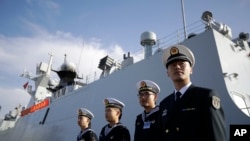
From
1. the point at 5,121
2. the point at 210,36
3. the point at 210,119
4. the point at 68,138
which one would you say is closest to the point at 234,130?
the point at 210,119

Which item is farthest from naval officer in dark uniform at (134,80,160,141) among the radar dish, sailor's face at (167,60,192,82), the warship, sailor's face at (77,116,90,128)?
the radar dish

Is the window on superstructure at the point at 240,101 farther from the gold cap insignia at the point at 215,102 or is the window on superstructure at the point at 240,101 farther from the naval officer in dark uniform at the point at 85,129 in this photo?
the gold cap insignia at the point at 215,102

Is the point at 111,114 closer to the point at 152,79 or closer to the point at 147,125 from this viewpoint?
the point at 147,125

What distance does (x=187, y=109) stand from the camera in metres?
1.49

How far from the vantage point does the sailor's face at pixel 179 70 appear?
5.24ft

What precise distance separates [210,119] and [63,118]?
8584 mm

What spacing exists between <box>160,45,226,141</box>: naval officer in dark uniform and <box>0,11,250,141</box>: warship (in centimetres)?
279

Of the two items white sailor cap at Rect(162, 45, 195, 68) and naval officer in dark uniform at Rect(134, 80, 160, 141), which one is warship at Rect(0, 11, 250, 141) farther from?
white sailor cap at Rect(162, 45, 195, 68)

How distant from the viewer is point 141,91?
2.76 m

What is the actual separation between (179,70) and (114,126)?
1.74 meters

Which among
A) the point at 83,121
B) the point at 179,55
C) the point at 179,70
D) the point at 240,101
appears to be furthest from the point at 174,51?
the point at 240,101

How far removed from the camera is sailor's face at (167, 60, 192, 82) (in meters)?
1.60

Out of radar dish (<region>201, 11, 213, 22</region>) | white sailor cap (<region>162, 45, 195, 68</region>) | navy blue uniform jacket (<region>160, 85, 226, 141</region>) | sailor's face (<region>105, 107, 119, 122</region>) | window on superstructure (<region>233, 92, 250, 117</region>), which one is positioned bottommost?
navy blue uniform jacket (<region>160, 85, 226, 141</region>)

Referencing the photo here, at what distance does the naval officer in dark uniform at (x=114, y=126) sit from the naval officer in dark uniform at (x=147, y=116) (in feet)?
1.33
